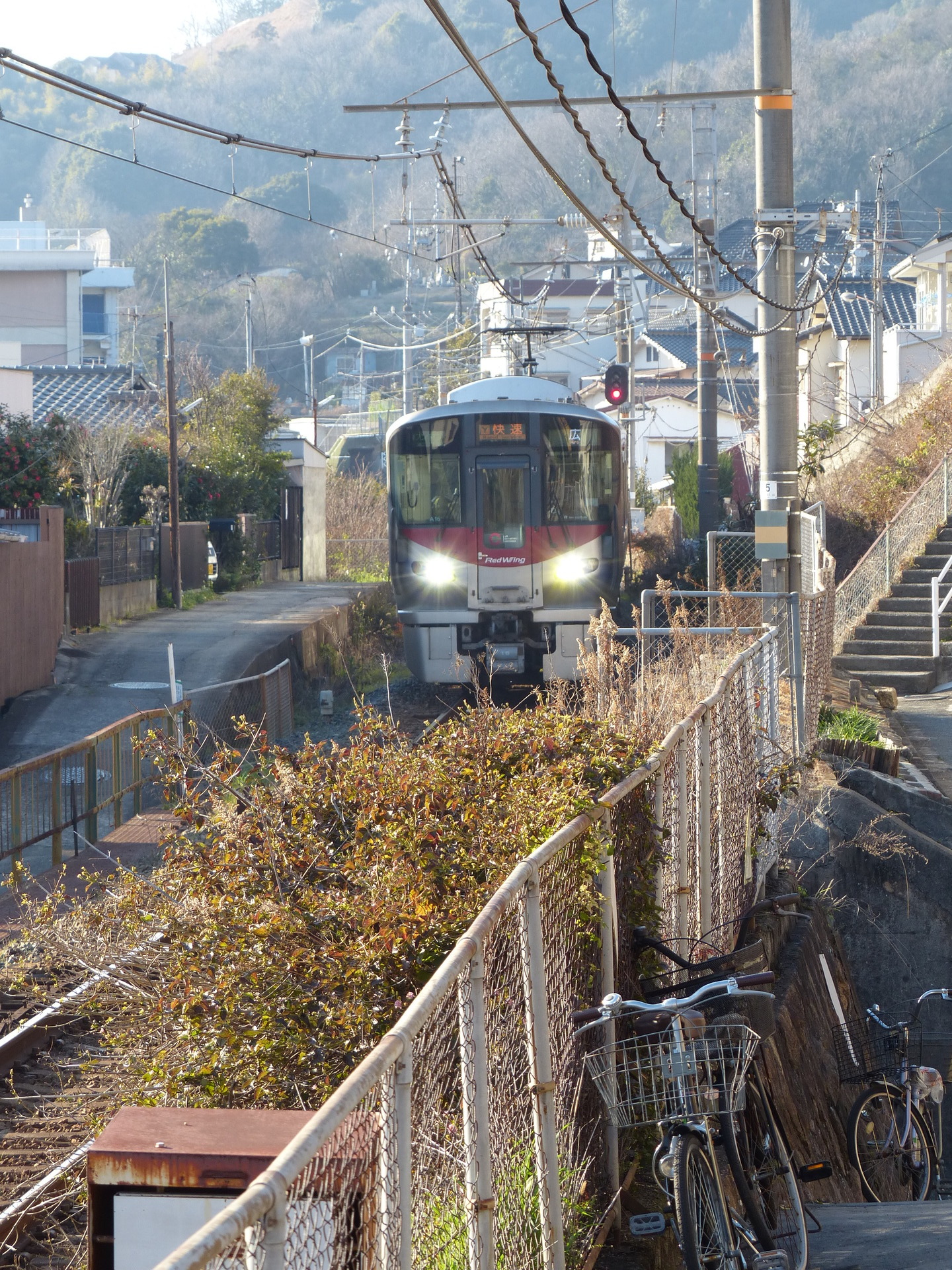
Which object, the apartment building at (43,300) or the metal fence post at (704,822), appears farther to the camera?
the apartment building at (43,300)

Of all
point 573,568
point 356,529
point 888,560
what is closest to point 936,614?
point 888,560

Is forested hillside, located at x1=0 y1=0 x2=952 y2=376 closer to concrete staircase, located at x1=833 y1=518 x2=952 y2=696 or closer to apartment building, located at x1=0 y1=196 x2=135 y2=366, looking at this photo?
apartment building, located at x1=0 y1=196 x2=135 y2=366

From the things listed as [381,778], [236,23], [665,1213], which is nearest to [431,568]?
[381,778]

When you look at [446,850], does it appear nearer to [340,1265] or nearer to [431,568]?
[340,1265]

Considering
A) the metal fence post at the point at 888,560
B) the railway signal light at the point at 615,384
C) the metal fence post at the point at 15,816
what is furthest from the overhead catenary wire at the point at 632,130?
the railway signal light at the point at 615,384

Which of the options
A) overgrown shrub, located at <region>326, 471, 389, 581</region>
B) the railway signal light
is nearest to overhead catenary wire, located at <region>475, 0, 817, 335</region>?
the railway signal light

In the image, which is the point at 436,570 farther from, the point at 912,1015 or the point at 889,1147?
the point at 889,1147

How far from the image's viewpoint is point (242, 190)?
9950cm

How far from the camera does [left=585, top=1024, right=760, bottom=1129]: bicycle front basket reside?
4043 mm

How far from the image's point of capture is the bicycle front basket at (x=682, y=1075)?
404 cm

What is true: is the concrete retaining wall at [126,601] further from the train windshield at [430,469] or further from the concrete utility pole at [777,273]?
the concrete utility pole at [777,273]

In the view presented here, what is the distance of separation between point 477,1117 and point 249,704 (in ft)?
43.3

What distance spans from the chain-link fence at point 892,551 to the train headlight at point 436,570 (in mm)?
5105

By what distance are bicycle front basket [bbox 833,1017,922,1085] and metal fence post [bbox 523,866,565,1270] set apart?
14.1ft
